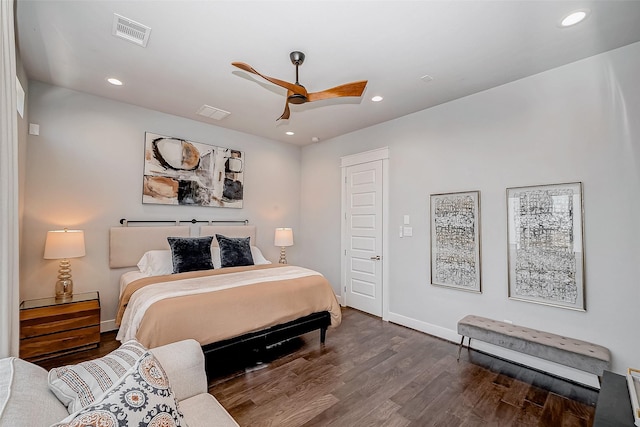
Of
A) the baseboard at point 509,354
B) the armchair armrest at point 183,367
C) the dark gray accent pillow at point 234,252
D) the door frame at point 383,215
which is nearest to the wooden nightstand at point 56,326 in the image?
the dark gray accent pillow at point 234,252

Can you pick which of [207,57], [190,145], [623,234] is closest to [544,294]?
[623,234]

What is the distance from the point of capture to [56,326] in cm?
284

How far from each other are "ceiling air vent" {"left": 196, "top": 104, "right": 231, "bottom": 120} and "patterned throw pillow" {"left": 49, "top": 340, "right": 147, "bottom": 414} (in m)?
3.36

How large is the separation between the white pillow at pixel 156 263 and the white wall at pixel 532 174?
9.90 feet

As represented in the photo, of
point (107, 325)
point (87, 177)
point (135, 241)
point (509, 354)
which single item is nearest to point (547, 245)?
point (509, 354)

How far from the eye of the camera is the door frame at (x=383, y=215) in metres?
4.21

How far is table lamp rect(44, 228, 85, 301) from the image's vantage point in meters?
2.97

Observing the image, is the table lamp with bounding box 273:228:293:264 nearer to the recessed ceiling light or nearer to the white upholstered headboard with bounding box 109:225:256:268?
the white upholstered headboard with bounding box 109:225:256:268

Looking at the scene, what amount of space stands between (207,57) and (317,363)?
314cm

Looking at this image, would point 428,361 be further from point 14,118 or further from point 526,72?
point 14,118

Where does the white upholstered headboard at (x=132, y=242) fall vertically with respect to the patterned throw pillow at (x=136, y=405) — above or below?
above

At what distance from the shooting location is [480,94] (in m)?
3.31

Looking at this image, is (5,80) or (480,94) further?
(480,94)

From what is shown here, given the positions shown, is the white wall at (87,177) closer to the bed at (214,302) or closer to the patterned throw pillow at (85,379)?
the bed at (214,302)
